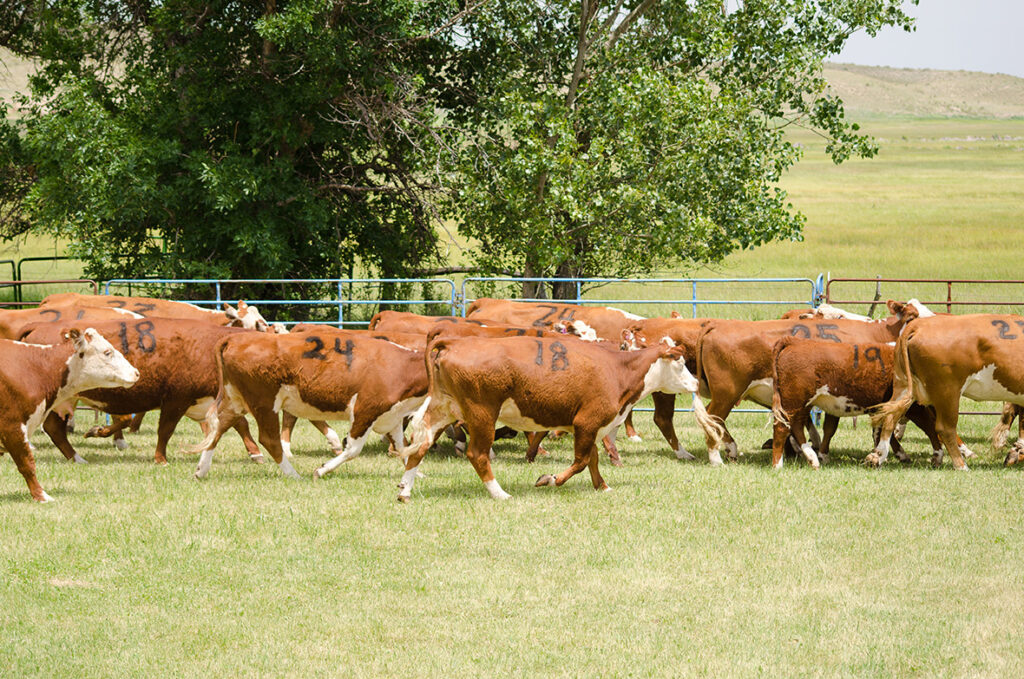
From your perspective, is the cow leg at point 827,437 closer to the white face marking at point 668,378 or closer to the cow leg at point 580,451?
the white face marking at point 668,378

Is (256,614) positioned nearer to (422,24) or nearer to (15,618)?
(15,618)

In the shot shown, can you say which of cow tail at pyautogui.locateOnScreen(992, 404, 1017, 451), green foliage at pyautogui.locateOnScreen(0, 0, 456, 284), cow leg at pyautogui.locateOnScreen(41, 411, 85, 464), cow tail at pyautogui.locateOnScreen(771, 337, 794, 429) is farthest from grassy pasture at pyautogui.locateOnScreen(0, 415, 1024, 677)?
green foliage at pyautogui.locateOnScreen(0, 0, 456, 284)

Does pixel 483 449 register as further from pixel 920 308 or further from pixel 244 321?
pixel 920 308

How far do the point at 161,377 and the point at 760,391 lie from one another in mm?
6234

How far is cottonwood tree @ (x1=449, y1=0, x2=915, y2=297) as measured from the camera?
19.5m

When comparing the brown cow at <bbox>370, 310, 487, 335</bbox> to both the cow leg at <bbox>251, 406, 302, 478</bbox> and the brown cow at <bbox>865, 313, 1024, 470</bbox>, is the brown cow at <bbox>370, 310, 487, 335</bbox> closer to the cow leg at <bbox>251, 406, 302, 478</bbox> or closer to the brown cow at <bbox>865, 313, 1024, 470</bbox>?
the cow leg at <bbox>251, 406, 302, 478</bbox>

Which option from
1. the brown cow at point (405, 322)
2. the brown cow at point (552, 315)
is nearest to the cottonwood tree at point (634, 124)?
the brown cow at point (552, 315)

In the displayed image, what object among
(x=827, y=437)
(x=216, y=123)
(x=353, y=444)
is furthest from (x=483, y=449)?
(x=216, y=123)

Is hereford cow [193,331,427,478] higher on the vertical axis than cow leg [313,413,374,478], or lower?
higher

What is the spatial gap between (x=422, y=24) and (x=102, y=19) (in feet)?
20.7

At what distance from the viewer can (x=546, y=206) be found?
19.2 metres

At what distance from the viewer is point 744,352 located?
12016mm

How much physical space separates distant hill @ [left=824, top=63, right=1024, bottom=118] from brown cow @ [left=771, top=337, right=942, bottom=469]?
518ft

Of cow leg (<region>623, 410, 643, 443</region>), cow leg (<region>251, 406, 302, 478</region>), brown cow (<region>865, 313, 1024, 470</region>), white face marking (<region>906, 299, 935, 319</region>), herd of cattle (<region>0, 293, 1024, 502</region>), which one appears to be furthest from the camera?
cow leg (<region>623, 410, 643, 443</region>)
